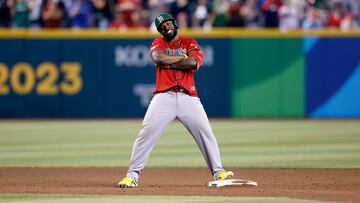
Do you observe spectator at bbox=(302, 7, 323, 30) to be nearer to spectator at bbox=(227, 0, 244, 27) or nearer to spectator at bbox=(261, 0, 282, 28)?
spectator at bbox=(261, 0, 282, 28)

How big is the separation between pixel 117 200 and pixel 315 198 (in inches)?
71.5

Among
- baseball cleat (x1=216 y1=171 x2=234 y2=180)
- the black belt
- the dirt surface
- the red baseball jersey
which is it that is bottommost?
the dirt surface

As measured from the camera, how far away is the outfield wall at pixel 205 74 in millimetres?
21750

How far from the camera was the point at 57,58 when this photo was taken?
21797 mm

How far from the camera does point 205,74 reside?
22.1m

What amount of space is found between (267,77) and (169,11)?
2819mm

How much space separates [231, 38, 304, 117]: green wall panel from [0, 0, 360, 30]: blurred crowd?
69 cm

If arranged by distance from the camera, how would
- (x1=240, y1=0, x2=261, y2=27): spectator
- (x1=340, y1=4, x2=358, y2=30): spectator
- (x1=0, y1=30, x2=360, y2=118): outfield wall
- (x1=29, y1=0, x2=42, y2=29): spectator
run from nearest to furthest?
(x1=0, y1=30, x2=360, y2=118): outfield wall, (x1=29, y1=0, x2=42, y2=29): spectator, (x1=240, y1=0, x2=261, y2=27): spectator, (x1=340, y1=4, x2=358, y2=30): spectator

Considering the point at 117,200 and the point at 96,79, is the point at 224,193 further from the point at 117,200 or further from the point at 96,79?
the point at 96,79

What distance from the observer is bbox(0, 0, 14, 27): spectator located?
22078 mm

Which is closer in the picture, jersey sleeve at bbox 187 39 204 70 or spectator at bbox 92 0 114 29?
jersey sleeve at bbox 187 39 204 70

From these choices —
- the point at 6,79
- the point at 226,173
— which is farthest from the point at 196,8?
the point at 226,173

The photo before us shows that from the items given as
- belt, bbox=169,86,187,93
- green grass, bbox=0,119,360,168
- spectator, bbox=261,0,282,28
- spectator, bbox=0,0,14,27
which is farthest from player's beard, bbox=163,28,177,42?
spectator, bbox=0,0,14,27

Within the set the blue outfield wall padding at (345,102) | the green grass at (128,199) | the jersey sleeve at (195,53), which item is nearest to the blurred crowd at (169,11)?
the blue outfield wall padding at (345,102)
